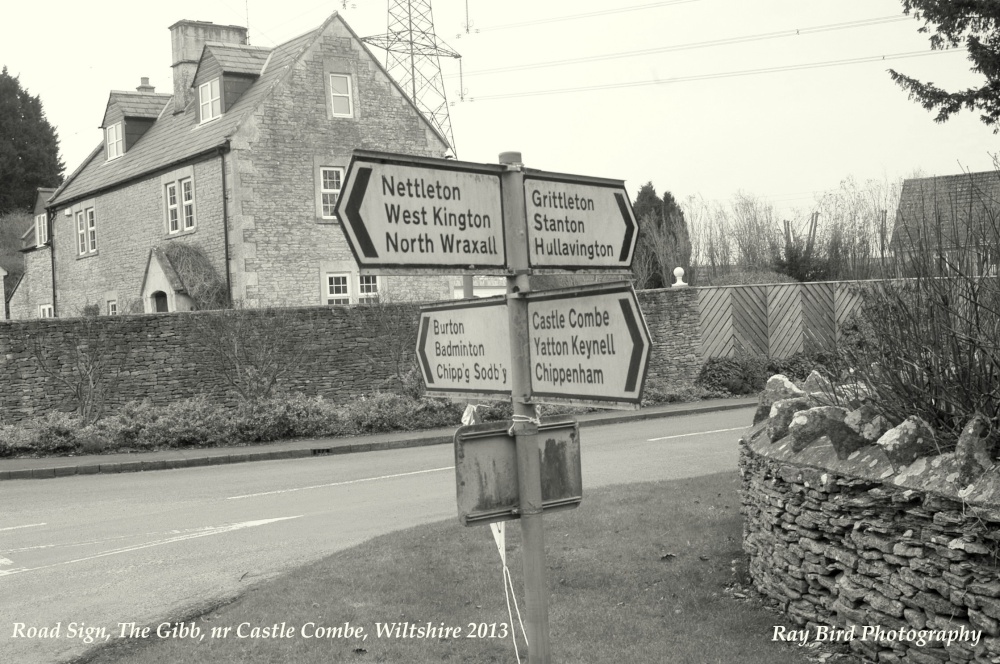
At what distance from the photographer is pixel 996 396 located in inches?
200

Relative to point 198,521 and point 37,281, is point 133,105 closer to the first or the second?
point 37,281

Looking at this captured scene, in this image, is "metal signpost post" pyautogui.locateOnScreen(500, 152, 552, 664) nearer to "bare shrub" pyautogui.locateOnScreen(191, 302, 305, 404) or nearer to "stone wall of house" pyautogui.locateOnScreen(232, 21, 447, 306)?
"bare shrub" pyautogui.locateOnScreen(191, 302, 305, 404)

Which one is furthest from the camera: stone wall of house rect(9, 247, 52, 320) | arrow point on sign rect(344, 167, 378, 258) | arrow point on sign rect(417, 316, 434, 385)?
stone wall of house rect(9, 247, 52, 320)

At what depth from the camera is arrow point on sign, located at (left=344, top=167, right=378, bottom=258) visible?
3.28m

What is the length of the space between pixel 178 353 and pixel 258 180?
8.92m

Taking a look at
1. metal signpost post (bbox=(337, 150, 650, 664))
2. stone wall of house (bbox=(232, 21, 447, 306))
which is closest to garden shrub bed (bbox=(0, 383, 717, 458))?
stone wall of house (bbox=(232, 21, 447, 306))

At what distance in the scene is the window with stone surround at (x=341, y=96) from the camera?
30.6 meters

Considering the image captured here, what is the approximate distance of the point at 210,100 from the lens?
106ft

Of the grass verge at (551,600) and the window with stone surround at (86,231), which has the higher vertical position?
the window with stone surround at (86,231)

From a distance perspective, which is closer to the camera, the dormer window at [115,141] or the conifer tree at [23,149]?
the dormer window at [115,141]

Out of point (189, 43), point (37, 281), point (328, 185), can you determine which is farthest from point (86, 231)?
point (328, 185)

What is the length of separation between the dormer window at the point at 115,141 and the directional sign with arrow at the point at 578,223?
36832mm

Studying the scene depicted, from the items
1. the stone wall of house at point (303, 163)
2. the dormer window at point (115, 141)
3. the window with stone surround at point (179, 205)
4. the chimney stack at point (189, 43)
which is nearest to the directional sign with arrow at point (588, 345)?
the stone wall of house at point (303, 163)

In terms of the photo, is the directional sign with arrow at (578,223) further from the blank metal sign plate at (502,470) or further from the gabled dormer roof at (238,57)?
the gabled dormer roof at (238,57)
